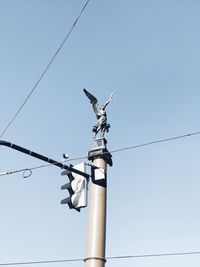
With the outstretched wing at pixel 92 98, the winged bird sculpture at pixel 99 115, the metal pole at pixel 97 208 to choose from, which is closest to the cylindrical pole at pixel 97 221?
the metal pole at pixel 97 208

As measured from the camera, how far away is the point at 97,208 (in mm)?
6855

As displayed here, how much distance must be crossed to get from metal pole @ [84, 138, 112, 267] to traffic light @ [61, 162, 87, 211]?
0.68 ft

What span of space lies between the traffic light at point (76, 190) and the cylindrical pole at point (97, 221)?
208mm

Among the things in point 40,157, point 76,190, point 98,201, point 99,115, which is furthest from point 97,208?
point 99,115

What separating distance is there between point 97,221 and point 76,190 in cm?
63

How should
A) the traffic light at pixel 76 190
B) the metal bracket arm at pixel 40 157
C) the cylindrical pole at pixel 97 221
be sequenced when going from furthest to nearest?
1. the traffic light at pixel 76 190
2. the metal bracket arm at pixel 40 157
3. the cylindrical pole at pixel 97 221

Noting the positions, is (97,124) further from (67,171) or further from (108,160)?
(67,171)

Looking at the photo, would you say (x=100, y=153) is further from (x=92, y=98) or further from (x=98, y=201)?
(x=92, y=98)

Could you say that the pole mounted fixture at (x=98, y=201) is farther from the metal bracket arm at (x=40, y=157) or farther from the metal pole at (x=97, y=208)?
the metal bracket arm at (x=40, y=157)

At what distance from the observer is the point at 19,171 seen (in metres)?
7.71

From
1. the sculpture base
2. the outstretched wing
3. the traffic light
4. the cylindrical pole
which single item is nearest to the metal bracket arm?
the traffic light

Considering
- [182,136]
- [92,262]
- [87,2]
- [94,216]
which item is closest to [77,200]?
[94,216]

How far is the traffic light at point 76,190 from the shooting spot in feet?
22.1

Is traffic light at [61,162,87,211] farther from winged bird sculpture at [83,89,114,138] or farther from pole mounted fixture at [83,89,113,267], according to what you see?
winged bird sculpture at [83,89,114,138]
